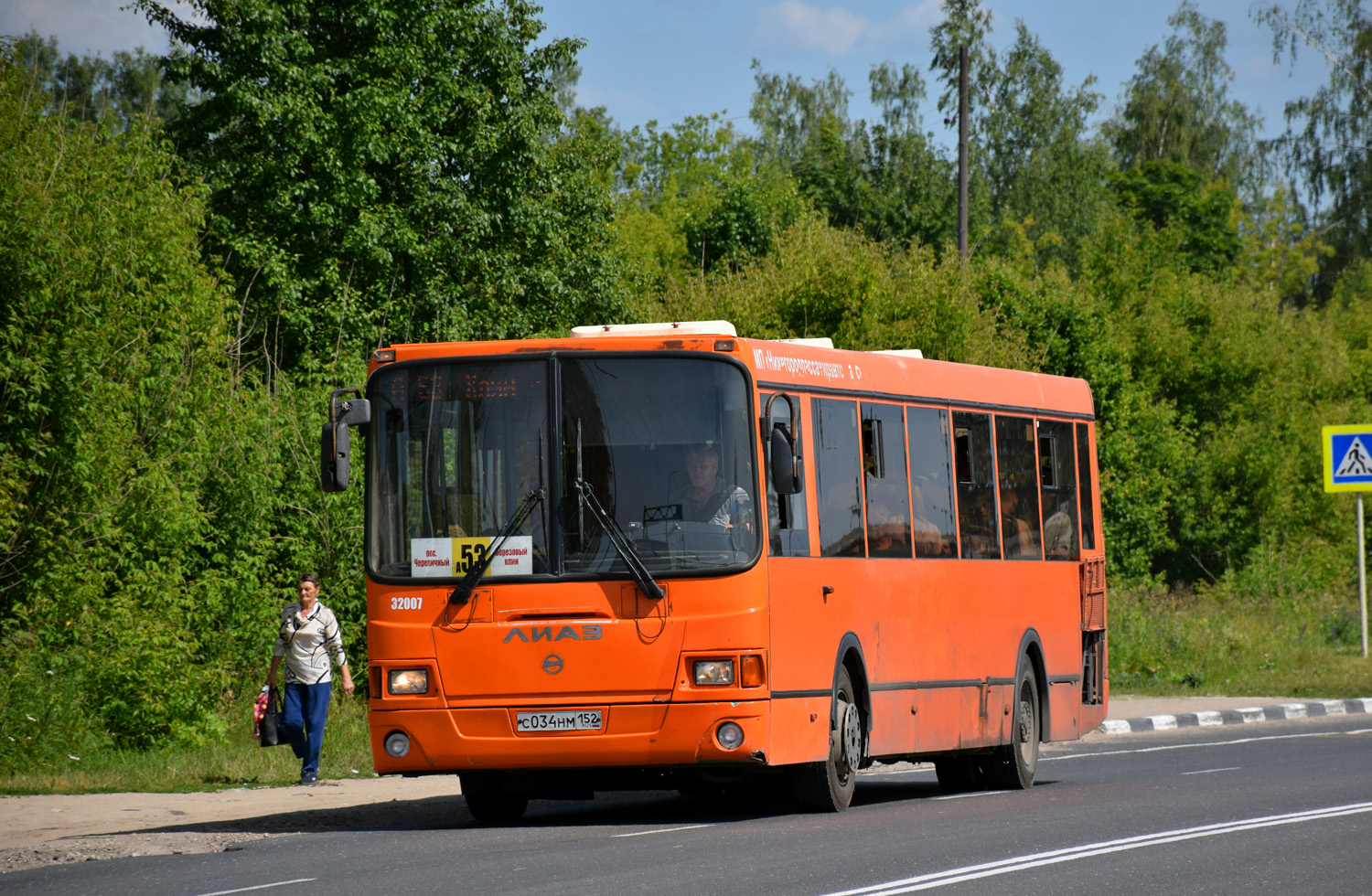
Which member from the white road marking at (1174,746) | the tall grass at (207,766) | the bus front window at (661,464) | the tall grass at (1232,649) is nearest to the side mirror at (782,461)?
the bus front window at (661,464)

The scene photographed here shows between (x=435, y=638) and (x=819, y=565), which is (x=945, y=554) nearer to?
(x=819, y=565)

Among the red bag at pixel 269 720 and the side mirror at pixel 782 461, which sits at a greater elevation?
the side mirror at pixel 782 461

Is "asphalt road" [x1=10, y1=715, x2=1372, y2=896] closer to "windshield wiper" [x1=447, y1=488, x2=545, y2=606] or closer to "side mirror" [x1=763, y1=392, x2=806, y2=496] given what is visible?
"windshield wiper" [x1=447, y1=488, x2=545, y2=606]

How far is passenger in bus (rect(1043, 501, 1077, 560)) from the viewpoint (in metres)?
16.8

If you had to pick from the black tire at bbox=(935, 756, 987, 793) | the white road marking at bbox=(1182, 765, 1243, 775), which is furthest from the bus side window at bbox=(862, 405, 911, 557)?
the white road marking at bbox=(1182, 765, 1243, 775)

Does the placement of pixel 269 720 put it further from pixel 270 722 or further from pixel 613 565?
pixel 613 565

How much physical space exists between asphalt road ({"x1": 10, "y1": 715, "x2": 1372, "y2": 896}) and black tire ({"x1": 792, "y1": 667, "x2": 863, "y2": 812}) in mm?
177

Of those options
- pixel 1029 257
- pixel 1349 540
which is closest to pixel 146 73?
pixel 1029 257

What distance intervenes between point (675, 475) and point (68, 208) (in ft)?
32.3

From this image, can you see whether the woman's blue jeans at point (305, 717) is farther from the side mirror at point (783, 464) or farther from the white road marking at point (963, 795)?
the side mirror at point (783, 464)

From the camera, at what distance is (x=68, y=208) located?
1889cm

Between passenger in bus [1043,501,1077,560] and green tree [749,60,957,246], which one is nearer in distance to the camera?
passenger in bus [1043,501,1077,560]

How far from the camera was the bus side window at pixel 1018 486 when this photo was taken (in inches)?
626

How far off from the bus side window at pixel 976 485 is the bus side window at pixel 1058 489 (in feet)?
3.99
